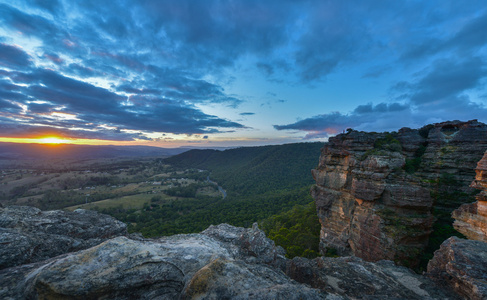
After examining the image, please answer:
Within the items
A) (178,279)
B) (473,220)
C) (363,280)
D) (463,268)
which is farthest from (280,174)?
(178,279)

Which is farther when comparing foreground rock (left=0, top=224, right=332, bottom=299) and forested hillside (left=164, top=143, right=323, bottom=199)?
forested hillside (left=164, top=143, right=323, bottom=199)

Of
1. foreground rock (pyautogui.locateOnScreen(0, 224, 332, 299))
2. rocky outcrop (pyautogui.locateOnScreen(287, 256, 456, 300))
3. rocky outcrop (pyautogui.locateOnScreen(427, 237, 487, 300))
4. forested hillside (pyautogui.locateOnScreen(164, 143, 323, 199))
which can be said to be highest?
foreground rock (pyautogui.locateOnScreen(0, 224, 332, 299))

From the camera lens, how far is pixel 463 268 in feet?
30.5

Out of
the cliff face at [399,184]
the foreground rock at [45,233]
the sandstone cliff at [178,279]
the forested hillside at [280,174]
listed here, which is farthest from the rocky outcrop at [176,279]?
the forested hillside at [280,174]

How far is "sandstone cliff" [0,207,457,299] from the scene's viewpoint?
250 inches

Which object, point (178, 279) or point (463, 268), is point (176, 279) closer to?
point (178, 279)

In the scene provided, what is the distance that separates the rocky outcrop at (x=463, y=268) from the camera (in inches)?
339

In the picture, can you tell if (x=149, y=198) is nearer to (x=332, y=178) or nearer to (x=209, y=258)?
(x=332, y=178)

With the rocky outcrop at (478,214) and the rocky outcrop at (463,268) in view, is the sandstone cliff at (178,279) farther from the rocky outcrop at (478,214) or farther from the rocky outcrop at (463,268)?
the rocky outcrop at (478,214)

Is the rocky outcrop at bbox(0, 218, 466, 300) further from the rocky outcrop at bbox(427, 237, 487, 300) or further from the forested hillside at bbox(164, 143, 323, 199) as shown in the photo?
the forested hillside at bbox(164, 143, 323, 199)

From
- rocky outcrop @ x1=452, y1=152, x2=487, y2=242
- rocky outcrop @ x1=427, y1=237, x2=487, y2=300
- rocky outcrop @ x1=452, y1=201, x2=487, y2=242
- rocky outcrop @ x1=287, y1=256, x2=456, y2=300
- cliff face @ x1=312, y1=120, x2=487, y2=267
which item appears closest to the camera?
rocky outcrop @ x1=427, y1=237, x2=487, y2=300

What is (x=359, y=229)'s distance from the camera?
2478 centimetres

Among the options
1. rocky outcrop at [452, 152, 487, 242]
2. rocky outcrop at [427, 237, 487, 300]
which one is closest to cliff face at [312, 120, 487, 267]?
rocky outcrop at [452, 152, 487, 242]

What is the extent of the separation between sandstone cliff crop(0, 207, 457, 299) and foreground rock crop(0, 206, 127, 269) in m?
0.52
